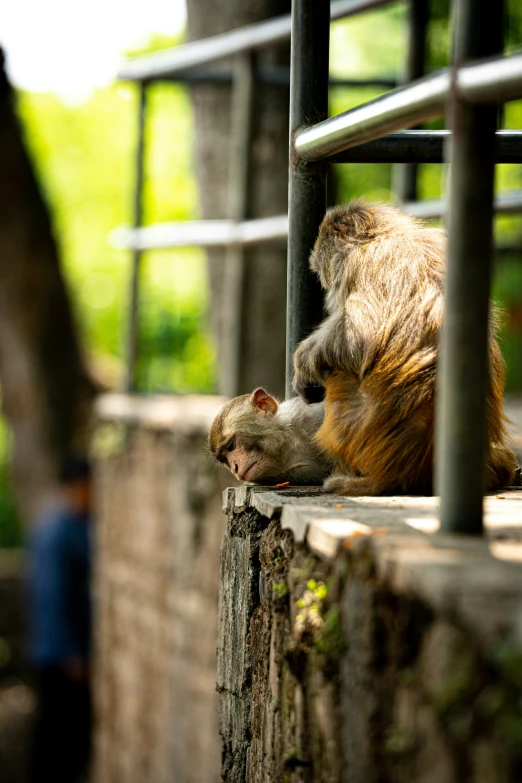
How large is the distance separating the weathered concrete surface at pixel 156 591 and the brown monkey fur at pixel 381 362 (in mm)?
2744

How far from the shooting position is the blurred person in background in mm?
9602

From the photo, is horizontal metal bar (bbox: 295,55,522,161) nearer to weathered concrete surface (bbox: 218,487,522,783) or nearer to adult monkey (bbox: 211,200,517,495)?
adult monkey (bbox: 211,200,517,495)

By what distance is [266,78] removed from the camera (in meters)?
6.88

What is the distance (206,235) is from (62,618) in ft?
14.5

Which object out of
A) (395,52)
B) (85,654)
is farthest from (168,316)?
(395,52)

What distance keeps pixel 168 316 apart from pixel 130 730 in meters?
4.95

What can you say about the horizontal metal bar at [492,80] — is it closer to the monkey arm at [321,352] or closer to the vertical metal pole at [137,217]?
the monkey arm at [321,352]

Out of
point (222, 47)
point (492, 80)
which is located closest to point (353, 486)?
point (492, 80)

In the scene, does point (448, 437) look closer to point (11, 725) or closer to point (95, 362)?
point (95, 362)

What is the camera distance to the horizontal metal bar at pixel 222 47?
575 centimetres

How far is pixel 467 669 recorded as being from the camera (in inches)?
65.6

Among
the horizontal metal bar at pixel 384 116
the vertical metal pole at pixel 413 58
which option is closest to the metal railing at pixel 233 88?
the vertical metal pole at pixel 413 58

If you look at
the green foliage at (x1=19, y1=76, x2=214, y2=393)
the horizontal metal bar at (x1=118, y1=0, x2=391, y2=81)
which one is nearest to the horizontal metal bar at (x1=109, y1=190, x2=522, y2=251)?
the horizontal metal bar at (x1=118, y1=0, x2=391, y2=81)

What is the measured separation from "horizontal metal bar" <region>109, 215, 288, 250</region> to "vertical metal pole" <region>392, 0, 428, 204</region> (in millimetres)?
799
